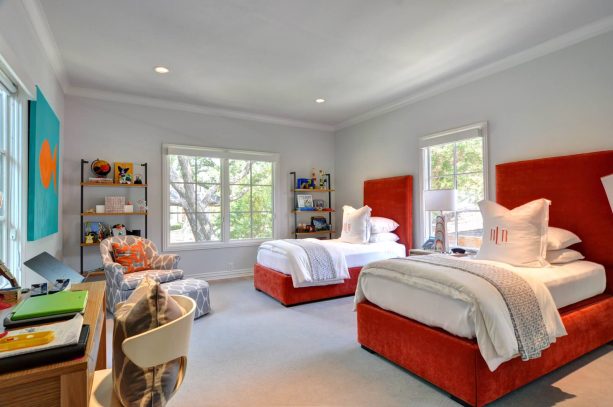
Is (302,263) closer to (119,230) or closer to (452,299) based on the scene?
(452,299)

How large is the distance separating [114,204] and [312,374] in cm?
349

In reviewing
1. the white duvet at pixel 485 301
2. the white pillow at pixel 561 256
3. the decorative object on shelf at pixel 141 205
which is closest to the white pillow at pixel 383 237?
the white pillow at pixel 561 256

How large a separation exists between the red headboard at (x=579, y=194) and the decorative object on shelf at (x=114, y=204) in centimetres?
472

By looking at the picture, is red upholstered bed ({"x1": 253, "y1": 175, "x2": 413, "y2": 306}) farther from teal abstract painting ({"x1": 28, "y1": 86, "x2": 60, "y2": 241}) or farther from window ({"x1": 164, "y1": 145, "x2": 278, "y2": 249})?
teal abstract painting ({"x1": 28, "y1": 86, "x2": 60, "y2": 241})

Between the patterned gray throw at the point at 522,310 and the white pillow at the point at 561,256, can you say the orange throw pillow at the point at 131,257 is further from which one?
the white pillow at the point at 561,256

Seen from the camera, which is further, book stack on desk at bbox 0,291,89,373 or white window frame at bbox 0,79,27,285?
white window frame at bbox 0,79,27,285

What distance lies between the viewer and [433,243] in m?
4.07

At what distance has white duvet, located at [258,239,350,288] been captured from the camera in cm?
367

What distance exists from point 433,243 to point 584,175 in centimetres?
166

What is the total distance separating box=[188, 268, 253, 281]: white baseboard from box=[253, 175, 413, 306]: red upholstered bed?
91cm

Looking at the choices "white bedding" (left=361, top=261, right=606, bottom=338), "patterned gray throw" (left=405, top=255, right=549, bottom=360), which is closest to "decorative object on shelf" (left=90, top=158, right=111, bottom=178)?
"white bedding" (left=361, top=261, right=606, bottom=338)

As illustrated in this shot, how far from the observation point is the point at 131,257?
3.74 m

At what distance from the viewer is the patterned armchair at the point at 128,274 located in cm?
324

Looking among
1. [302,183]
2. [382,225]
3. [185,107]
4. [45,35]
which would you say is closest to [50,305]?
[45,35]
